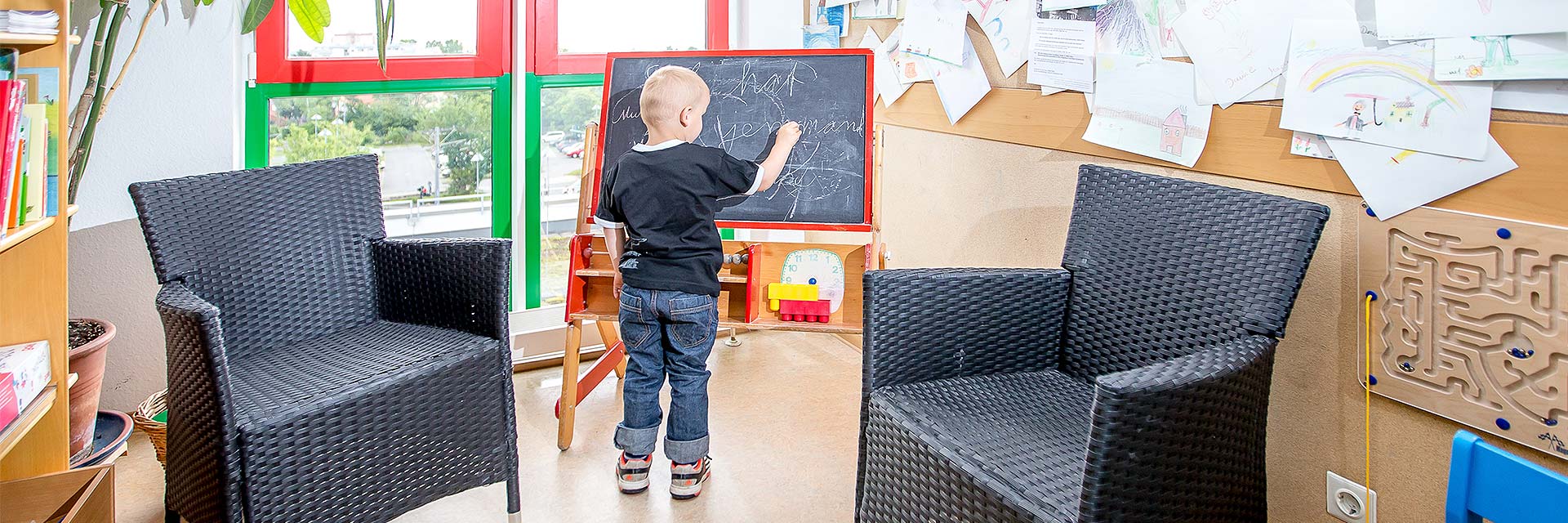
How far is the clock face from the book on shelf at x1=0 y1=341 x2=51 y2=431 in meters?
1.50

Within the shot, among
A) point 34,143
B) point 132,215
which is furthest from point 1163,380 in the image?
point 132,215

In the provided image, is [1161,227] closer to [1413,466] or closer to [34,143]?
[1413,466]

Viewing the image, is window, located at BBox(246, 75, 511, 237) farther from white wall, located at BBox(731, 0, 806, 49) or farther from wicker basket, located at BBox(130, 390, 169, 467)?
white wall, located at BBox(731, 0, 806, 49)

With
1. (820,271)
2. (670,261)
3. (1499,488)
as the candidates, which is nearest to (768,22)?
(820,271)

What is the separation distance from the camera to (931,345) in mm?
1923

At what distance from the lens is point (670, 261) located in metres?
2.22

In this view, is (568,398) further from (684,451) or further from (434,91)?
(434,91)

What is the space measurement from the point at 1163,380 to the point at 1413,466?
2.17 ft

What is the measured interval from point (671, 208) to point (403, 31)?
1.37 metres

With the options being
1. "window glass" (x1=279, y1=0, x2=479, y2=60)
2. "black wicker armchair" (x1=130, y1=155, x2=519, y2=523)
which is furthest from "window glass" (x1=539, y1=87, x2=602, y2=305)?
"black wicker armchair" (x1=130, y1=155, x2=519, y2=523)

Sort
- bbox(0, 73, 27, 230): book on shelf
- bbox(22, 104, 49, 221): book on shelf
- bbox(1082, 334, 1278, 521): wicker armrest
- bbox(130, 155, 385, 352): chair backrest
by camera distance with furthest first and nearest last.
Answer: bbox(130, 155, 385, 352): chair backrest < bbox(22, 104, 49, 221): book on shelf < bbox(0, 73, 27, 230): book on shelf < bbox(1082, 334, 1278, 521): wicker armrest

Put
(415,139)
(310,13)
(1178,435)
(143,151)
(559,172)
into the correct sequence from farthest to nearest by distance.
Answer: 1. (559,172)
2. (415,139)
3. (143,151)
4. (310,13)
5. (1178,435)

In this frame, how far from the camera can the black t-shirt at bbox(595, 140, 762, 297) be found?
2154 millimetres

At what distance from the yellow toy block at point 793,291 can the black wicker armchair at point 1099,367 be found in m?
0.58
